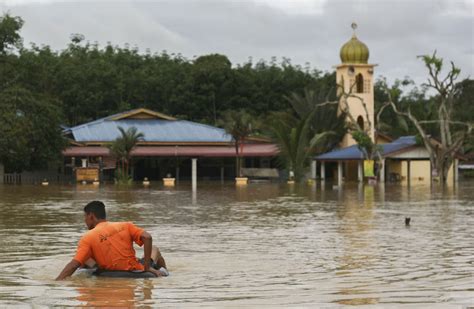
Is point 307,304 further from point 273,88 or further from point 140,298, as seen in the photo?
point 273,88

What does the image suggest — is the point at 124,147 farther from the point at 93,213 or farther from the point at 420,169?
the point at 93,213

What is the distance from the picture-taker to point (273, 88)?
83688mm

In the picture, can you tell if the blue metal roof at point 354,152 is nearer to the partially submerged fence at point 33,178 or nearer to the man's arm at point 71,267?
the partially submerged fence at point 33,178

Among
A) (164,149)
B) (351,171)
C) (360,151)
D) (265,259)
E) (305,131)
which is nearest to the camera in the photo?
(265,259)

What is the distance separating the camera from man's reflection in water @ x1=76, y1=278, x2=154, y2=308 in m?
9.53

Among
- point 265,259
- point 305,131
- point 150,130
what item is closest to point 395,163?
point 305,131

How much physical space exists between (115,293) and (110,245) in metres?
1.01

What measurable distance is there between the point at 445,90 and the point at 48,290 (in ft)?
159

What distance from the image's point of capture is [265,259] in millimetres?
14414

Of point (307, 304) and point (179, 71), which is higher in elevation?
point (179, 71)

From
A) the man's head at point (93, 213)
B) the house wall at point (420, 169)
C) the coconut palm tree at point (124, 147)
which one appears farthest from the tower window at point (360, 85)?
the man's head at point (93, 213)

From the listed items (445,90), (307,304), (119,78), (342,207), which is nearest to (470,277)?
(307,304)

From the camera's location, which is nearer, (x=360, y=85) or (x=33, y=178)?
(x=33, y=178)

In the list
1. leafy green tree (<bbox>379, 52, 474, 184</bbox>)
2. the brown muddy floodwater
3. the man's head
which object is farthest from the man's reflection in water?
leafy green tree (<bbox>379, 52, 474, 184</bbox>)
